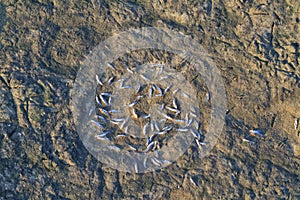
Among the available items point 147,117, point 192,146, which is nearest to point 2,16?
point 147,117

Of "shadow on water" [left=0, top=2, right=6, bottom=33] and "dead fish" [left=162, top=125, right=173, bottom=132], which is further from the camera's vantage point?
"shadow on water" [left=0, top=2, right=6, bottom=33]

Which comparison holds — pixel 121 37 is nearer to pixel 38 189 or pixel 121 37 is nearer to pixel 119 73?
pixel 119 73

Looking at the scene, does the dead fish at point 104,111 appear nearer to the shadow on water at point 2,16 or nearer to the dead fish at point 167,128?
the dead fish at point 167,128

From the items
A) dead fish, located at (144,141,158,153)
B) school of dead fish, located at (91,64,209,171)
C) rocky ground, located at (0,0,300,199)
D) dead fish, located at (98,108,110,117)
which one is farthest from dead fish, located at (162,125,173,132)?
dead fish, located at (98,108,110,117)

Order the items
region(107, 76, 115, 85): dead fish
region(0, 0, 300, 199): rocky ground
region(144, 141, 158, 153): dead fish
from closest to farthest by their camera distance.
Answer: region(0, 0, 300, 199): rocky ground → region(144, 141, 158, 153): dead fish → region(107, 76, 115, 85): dead fish

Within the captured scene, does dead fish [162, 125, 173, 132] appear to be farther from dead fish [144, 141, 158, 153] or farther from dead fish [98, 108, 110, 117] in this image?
dead fish [98, 108, 110, 117]

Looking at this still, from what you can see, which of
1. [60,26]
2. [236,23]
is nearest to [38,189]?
[60,26]

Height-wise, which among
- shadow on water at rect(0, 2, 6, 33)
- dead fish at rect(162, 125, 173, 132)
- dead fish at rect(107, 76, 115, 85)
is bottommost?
dead fish at rect(162, 125, 173, 132)

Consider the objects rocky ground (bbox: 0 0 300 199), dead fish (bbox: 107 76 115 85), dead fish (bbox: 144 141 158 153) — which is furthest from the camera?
dead fish (bbox: 107 76 115 85)

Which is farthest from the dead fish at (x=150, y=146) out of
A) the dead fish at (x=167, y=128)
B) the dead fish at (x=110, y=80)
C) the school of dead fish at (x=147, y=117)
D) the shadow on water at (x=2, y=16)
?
the shadow on water at (x=2, y=16)
